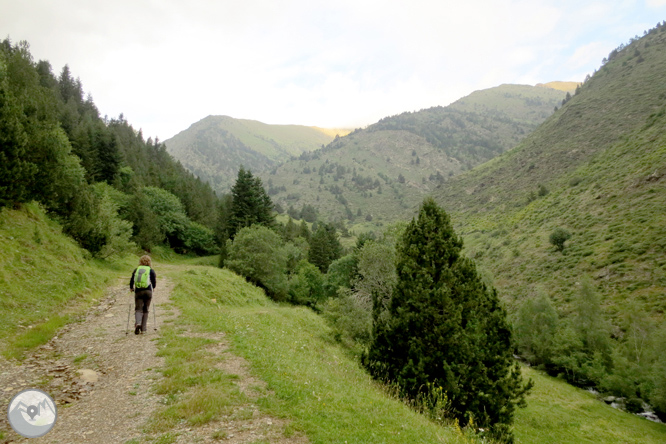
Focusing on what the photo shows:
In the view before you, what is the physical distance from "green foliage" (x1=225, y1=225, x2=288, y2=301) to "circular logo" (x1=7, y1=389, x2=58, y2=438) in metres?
36.8

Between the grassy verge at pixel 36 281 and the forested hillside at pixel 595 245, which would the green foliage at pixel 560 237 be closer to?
the forested hillside at pixel 595 245

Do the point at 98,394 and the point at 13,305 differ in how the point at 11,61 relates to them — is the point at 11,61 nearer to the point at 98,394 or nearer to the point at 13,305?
the point at 13,305

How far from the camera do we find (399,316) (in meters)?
14.2

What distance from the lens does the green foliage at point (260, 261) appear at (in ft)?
136

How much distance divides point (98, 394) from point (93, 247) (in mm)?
24092

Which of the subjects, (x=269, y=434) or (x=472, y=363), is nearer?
(x=269, y=434)

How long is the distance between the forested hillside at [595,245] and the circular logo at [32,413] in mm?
46045

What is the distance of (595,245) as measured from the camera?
174 ft

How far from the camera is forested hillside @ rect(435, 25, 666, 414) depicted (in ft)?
127

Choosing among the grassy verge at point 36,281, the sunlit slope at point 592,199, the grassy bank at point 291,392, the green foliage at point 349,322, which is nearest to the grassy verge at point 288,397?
the grassy bank at point 291,392

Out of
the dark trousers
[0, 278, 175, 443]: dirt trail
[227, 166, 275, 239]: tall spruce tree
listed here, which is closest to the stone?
[0, 278, 175, 443]: dirt trail

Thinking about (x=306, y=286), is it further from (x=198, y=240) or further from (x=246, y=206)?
(x=198, y=240)

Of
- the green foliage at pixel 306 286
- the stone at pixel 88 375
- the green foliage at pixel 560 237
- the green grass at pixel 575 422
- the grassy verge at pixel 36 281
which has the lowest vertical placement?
the green grass at pixel 575 422

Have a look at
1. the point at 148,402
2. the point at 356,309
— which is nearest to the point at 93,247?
the point at 356,309
